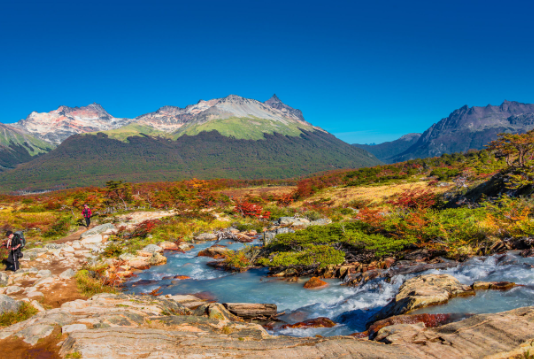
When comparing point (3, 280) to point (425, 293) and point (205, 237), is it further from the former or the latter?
point (205, 237)

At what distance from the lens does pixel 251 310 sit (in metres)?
10.2

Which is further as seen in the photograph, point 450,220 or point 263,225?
point 263,225

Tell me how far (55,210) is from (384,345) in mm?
39811

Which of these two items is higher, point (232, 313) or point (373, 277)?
point (373, 277)

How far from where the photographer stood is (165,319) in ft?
24.8

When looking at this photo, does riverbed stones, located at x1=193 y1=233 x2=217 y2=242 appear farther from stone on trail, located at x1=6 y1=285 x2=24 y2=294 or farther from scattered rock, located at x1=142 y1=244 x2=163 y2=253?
stone on trail, located at x1=6 y1=285 x2=24 y2=294

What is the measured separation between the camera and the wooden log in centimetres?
1009

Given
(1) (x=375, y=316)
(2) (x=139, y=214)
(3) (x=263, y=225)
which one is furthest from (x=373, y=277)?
(2) (x=139, y=214)

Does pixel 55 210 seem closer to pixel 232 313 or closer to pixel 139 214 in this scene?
pixel 139 214

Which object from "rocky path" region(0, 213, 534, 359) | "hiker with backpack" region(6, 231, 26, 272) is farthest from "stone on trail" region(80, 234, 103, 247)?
"rocky path" region(0, 213, 534, 359)

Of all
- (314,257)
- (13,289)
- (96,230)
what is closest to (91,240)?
(96,230)

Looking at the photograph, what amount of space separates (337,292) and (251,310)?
386 centimetres

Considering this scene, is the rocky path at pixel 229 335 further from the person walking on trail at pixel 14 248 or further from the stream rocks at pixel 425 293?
the person walking on trail at pixel 14 248

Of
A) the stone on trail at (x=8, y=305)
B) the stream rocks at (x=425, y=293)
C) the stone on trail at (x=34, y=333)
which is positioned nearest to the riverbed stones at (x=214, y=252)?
the stone on trail at (x=8, y=305)
